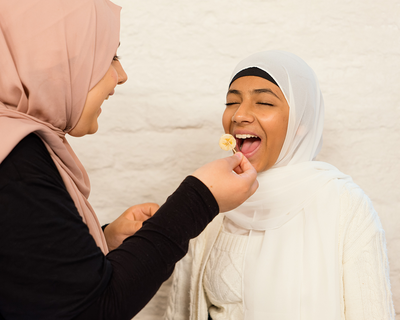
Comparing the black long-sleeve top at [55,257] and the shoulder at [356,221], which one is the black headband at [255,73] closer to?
the shoulder at [356,221]

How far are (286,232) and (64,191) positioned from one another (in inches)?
31.1

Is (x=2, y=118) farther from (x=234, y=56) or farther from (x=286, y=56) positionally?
(x=234, y=56)

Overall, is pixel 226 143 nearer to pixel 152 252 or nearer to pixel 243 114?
pixel 243 114

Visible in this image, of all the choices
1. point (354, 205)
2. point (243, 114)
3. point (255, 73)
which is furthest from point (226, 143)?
point (354, 205)

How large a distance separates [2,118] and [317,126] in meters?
1.02

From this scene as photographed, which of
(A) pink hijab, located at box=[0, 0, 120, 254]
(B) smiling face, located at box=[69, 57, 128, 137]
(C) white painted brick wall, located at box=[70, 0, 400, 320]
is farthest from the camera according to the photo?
(C) white painted brick wall, located at box=[70, 0, 400, 320]

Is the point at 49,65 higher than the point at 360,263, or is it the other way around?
the point at 49,65

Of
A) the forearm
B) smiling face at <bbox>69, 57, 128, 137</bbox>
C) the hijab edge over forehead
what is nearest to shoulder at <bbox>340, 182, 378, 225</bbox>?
the hijab edge over forehead

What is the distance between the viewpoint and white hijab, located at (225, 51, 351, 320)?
1.07 metres

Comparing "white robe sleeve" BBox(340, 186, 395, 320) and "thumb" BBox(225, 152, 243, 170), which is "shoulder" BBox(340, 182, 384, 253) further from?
"thumb" BBox(225, 152, 243, 170)

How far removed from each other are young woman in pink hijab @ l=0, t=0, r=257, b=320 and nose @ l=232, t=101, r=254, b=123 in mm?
354

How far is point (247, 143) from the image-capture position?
1273 millimetres

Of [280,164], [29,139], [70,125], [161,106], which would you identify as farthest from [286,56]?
[29,139]

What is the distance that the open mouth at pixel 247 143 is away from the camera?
4.00 feet
